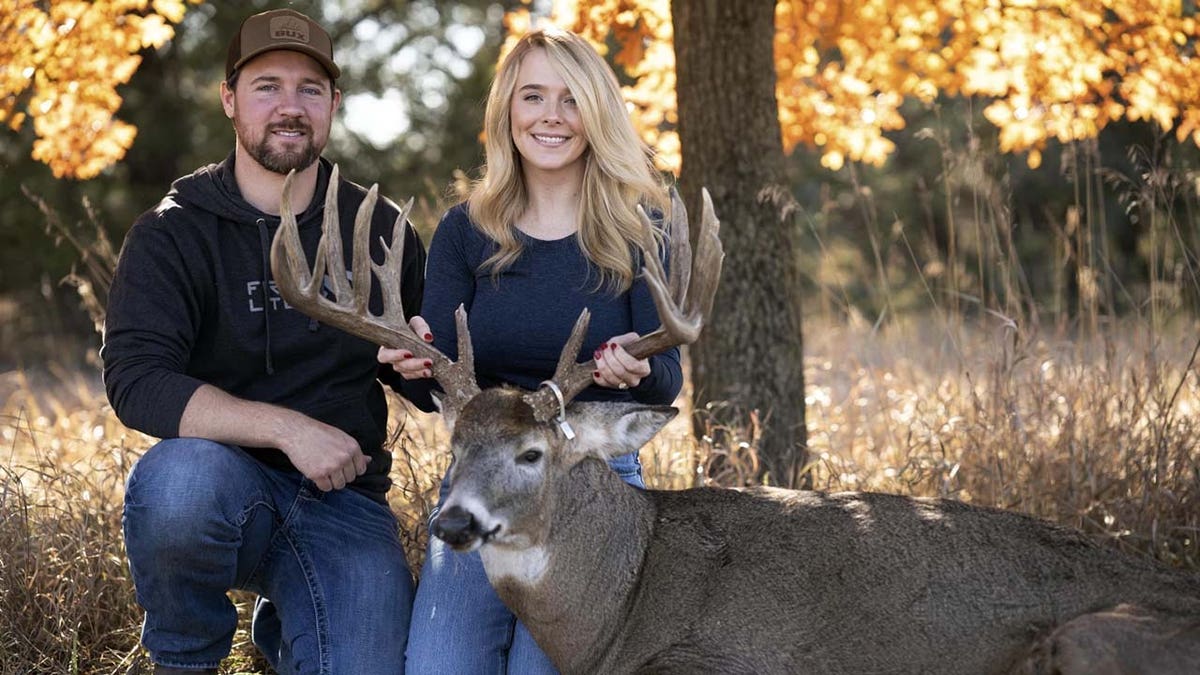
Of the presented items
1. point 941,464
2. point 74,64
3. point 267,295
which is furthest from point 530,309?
point 74,64

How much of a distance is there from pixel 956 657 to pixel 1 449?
197 inches

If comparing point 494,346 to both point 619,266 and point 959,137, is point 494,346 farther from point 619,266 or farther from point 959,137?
point 959,137

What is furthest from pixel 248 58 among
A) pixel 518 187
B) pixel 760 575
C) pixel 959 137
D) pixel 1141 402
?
pixel 959 137

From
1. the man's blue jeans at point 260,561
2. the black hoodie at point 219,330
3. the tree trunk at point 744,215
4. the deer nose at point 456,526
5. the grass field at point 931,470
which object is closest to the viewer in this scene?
the deer nose at point 456,526

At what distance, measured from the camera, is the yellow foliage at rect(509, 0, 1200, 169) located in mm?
6301

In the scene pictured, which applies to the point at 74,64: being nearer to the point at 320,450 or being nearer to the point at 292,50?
the point at 292,50

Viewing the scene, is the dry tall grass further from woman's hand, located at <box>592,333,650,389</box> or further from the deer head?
woman's hand, located at <box>592,333,650,389</box>

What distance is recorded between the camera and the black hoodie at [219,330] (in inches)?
161

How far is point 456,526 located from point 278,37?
197cm

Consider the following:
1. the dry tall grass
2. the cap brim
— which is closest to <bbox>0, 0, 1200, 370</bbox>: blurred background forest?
the dry tall grass

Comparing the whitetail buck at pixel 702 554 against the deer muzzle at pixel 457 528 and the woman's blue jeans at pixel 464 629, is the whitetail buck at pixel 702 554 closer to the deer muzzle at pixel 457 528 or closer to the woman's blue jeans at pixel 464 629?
the deer muzzle at pixel 457 528

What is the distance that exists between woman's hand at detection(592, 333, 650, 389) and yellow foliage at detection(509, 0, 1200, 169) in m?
2.53

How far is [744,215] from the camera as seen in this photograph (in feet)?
19.4

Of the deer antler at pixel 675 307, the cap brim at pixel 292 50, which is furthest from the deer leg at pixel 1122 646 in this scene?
→ the cap brim at pixel 292 50
